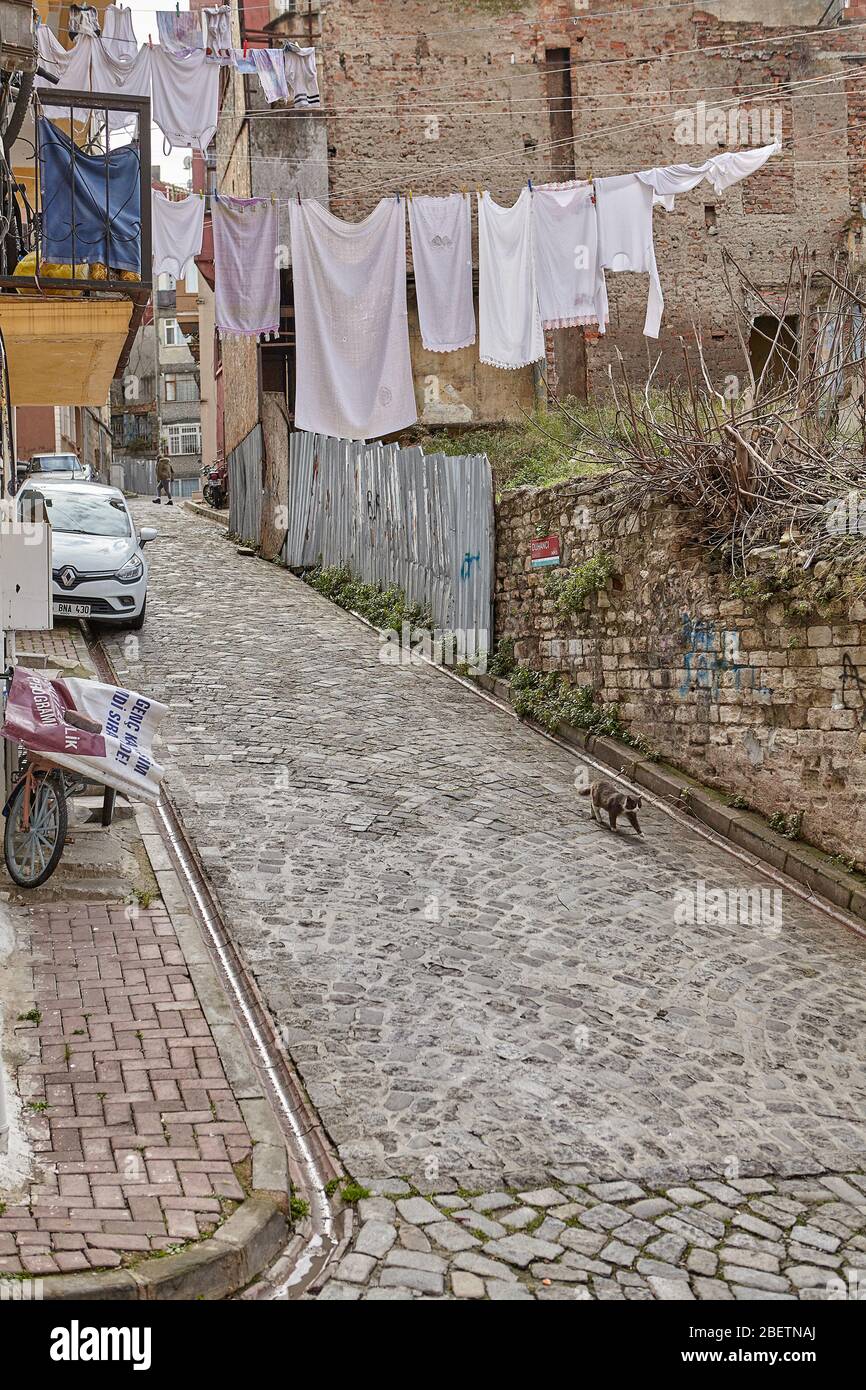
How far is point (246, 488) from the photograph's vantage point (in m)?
22.5

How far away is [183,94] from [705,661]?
10.9m

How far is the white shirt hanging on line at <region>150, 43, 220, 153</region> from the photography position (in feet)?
53.3

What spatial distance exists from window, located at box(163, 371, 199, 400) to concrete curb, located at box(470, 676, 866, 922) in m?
52.8

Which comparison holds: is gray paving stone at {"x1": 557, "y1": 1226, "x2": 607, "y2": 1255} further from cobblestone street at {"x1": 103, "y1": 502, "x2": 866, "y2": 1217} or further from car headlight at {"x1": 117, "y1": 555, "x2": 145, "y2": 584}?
car headlight at {"x1": 117, "y1": 555, "x2": 145, "y2": 584}

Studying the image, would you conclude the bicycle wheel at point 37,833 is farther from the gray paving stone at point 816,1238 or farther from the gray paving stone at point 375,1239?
the gray paving stone at point 816,1238

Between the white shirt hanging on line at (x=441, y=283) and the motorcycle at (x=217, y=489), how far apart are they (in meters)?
13.2

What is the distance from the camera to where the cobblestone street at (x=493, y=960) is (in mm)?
5527

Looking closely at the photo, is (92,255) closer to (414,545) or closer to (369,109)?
(414,545)

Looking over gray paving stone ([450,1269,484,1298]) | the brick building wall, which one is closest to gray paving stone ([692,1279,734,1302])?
gray paving stone ([450,1269,484,1298])

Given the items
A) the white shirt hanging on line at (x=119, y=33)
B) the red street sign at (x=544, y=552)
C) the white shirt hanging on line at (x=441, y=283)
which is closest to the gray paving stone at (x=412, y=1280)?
the red street sign at (x=544, y=552)

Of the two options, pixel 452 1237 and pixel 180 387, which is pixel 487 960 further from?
pixel 180 387

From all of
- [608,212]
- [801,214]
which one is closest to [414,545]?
[608,212]
